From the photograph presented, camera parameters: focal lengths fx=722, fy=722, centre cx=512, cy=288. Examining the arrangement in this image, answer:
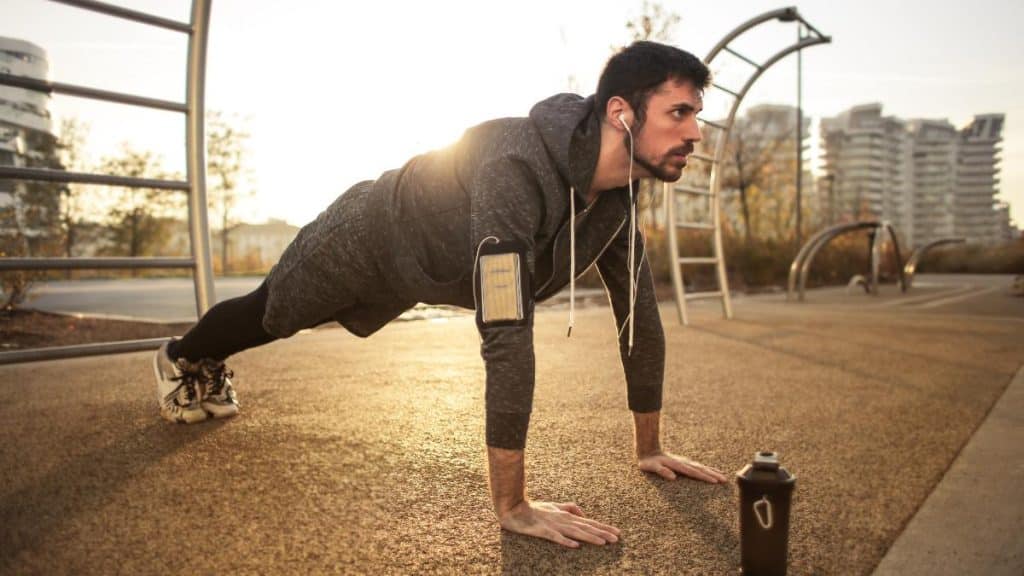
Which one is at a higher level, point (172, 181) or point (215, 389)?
point (172, 181)

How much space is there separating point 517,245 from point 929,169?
139488 mm

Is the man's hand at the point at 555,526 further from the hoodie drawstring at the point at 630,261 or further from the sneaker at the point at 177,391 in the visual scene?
the sneaker at the point at 177,391

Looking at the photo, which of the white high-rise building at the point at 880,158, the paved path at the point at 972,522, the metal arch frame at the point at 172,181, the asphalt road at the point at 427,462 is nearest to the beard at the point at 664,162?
the asphalt road at the point at 427,462

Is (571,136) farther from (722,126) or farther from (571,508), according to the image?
(722,126)

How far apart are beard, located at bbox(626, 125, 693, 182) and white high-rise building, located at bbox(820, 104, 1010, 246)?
122401 mm

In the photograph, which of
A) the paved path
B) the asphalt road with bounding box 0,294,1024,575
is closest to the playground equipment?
the asphalt road with bounding box 0,294,1024,575

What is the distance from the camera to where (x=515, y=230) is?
5.04ft

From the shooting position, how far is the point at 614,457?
6.89 ft

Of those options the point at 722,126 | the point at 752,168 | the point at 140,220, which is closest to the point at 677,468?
the point at 140,220

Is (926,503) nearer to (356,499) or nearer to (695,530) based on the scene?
(695,530)

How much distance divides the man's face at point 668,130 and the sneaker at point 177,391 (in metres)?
1.70

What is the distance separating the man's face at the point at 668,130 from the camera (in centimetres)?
165

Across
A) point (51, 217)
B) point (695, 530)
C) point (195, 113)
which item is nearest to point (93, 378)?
point (51, 217)

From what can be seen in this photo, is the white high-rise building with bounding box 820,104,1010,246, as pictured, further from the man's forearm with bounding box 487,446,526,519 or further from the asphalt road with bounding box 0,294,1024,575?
the man's forearm with bounding box 487,446,526,519
